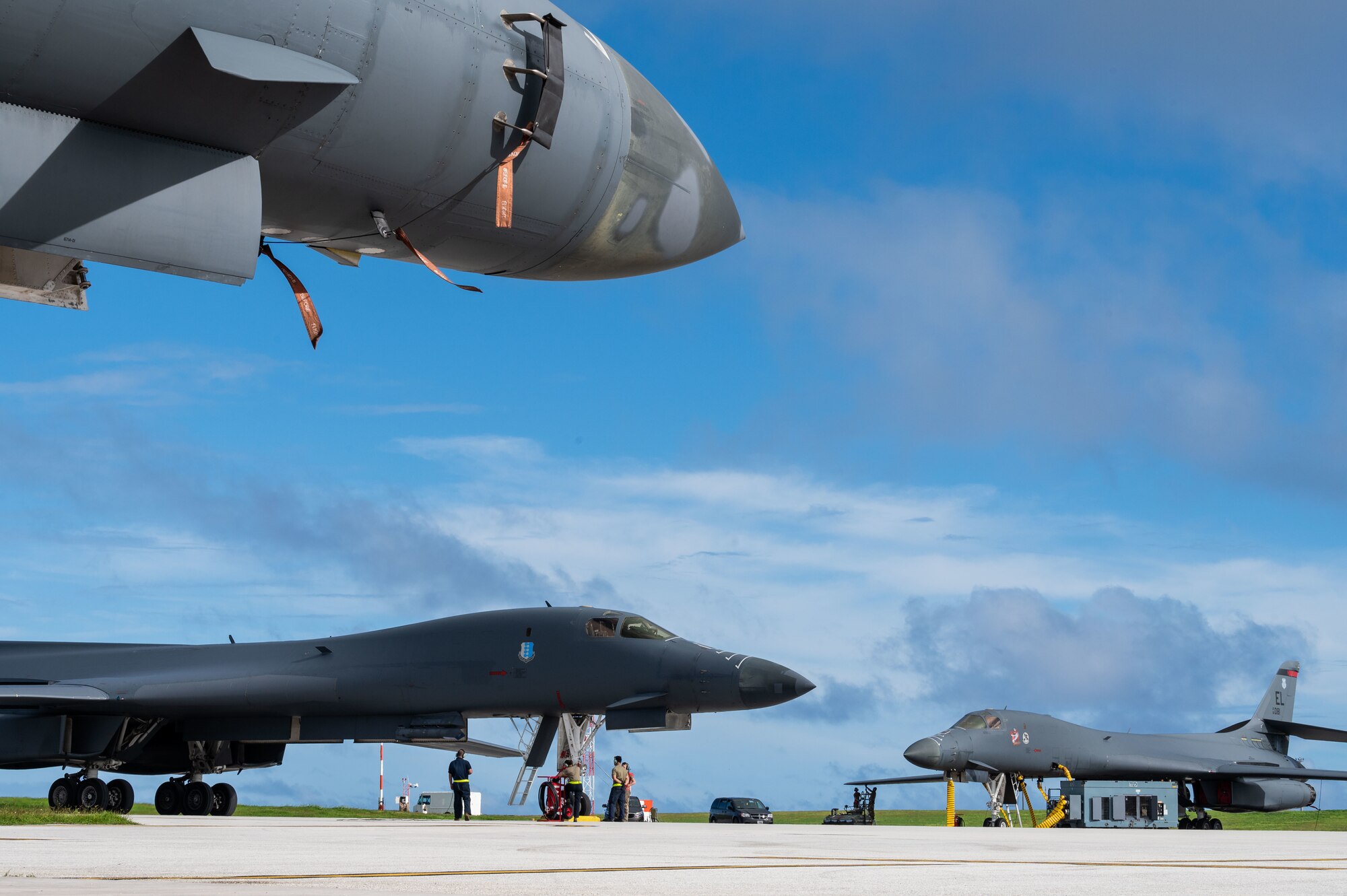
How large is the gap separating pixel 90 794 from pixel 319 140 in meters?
19.4

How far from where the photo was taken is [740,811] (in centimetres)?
3900

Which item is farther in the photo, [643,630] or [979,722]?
[979,722]

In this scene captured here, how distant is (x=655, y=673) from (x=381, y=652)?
4.66 m

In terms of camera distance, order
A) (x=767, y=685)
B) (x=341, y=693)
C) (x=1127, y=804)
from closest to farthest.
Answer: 1. (x=767, y=685)
2. (x=341, y=693)
3. (x=1127, y=804)

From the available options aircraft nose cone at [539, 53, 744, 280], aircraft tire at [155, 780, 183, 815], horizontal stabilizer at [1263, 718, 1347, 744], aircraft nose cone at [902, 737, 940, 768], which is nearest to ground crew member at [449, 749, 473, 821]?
aircraft tire at [155, 780, 183, 815]

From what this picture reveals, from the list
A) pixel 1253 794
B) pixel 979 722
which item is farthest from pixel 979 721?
pixel 1253 794

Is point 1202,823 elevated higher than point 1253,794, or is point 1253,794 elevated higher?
point 1253,794

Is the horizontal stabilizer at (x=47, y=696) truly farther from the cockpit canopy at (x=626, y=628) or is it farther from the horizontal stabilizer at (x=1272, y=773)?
the horizontal stabilizer at (x=1272, y=773)

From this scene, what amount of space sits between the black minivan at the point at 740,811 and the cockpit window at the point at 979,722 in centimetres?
1276

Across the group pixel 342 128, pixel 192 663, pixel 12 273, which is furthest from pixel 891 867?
pixel 192 663

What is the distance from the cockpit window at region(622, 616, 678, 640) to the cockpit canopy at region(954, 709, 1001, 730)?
1030 cm

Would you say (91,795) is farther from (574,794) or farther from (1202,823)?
(1202,823)

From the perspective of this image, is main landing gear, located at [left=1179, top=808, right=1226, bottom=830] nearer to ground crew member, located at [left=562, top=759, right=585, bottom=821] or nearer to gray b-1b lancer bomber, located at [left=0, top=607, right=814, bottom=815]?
gray b-1b lancer bomber, located at [left=0, top=607, right=814, bottom=815]

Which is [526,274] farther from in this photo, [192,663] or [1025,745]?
[1025,745]
